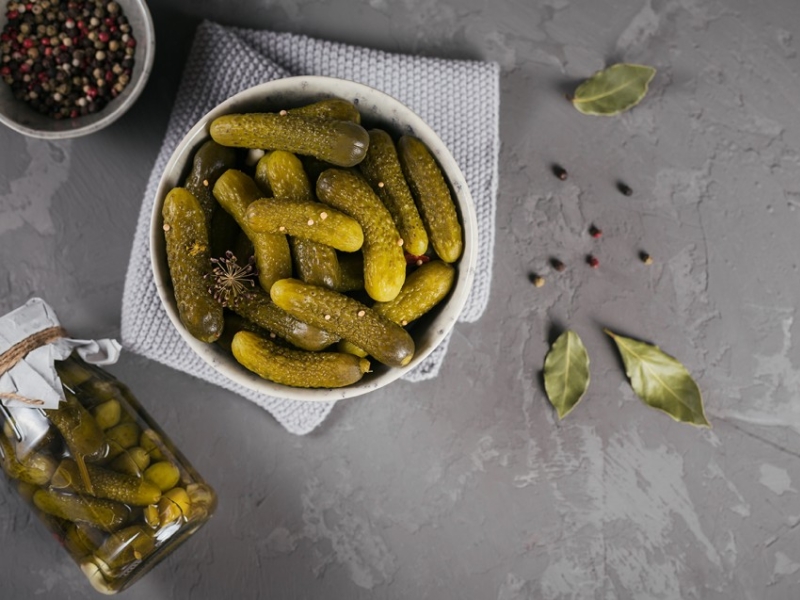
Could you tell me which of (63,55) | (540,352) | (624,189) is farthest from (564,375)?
(63,55)

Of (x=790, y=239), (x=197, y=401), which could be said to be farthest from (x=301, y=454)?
(x=790, y=239)

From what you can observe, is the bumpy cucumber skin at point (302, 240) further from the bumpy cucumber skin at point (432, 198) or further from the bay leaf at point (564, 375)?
the bay leaf at point (564, 375)

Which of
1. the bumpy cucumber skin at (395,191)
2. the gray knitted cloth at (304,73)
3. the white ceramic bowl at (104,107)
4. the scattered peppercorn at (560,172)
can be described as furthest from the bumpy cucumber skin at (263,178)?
the scattered peppercorn at (560,172)

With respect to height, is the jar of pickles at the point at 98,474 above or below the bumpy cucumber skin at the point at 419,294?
below

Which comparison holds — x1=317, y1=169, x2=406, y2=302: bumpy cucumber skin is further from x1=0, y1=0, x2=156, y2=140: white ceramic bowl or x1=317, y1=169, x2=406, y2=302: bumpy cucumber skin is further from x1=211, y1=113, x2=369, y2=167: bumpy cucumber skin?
x1=0, y1=0, x2=156, y2=140: white ceramic bowl

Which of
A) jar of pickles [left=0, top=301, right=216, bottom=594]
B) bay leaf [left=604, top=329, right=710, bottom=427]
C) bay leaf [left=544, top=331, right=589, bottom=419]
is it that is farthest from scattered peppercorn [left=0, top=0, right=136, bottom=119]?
bay leaf [left=604, top=329, right=710, bottom=427]

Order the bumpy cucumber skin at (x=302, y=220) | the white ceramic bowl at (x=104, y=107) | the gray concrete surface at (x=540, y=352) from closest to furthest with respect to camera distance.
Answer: the bumpy cucumber skin at (x=302, y=220)
the white ceramic bowl at (x=104, y=107)
the gray concrete surface at (x=540, y=352)

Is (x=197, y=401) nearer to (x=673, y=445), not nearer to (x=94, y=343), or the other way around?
(x=94, y=343)

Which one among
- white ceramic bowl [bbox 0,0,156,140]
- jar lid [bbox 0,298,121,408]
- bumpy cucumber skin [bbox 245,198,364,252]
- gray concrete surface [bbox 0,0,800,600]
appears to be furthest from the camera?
gray concrete surface [bbox 0,0,800,600]
